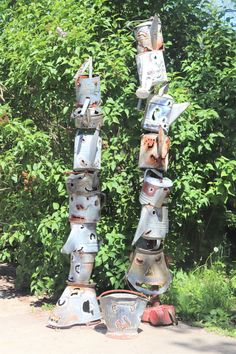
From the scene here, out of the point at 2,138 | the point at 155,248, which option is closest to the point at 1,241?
the point at 2,138

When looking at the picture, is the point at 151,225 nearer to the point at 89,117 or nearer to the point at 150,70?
the point at 89,117

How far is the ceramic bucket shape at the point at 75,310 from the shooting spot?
18.7 ft

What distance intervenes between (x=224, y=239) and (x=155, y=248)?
2.83 metres

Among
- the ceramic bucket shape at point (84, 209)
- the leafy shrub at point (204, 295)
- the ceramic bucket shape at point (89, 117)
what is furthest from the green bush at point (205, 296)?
the ceramic bucket shape at point (89, 117)

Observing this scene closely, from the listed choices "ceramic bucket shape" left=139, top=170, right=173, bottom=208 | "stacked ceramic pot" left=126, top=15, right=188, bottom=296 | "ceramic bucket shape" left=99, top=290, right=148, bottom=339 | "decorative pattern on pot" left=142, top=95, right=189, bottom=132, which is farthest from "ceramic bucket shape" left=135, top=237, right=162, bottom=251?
"decorative pattern on pot" left=142, top=95, right=189, bottom=132

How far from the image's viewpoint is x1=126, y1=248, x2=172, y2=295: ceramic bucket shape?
5.92 metres

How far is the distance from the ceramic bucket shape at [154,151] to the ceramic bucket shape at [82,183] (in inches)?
22.4

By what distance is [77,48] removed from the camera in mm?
6570

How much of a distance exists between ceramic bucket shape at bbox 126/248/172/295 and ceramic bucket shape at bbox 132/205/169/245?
0.65ft

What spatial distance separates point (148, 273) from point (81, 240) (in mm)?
822

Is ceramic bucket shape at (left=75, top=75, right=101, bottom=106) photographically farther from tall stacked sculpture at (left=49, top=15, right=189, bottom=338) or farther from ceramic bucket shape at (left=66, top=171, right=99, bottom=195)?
ceramic bucket shape at (left=66, top=171, right=99, bottom=195)

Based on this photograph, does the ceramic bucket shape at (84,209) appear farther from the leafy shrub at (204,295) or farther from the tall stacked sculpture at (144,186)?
the leafy shrub at (204,295)

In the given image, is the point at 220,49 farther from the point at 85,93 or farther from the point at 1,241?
the point at 1,241

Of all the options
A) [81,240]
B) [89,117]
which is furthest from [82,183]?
[89,117]
